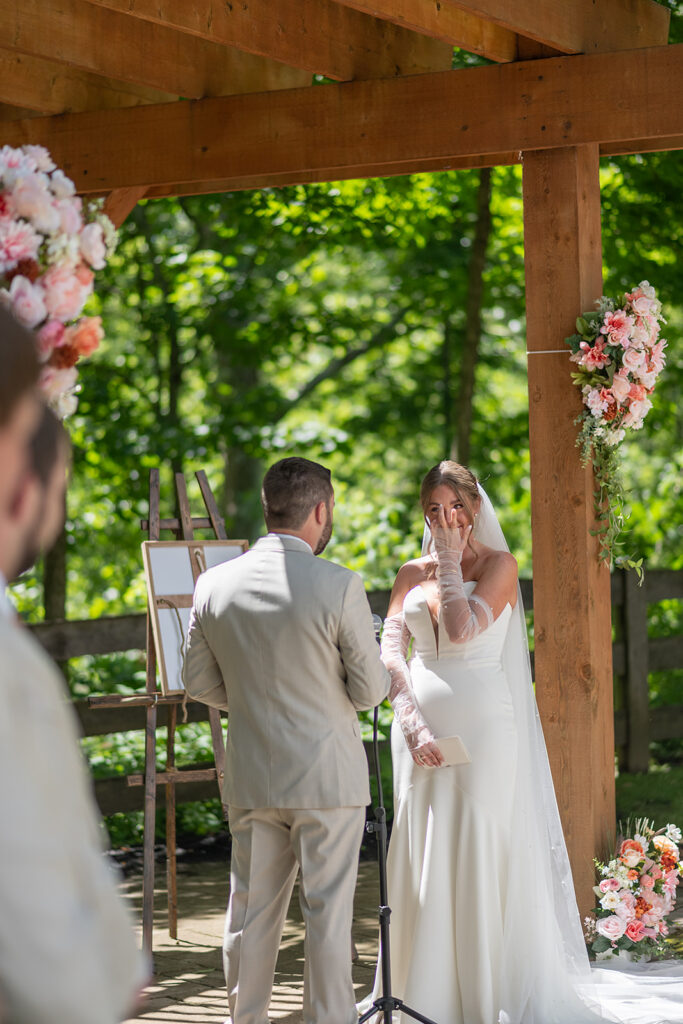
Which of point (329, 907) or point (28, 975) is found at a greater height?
point (28, 975)

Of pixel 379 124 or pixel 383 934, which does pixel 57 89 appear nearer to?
pixel 379 124

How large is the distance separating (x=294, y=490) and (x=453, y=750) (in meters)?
1.17

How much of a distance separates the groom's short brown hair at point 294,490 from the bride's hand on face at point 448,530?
776 mm

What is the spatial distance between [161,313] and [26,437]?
9.17 meters

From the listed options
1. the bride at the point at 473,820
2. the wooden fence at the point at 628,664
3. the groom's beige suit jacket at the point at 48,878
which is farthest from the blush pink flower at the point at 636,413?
the groom's beige suit jacket at the point at 48,878

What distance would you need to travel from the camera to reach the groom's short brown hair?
3.69m

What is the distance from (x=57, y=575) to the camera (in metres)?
8.70

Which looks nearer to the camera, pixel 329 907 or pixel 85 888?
pixel 85 888

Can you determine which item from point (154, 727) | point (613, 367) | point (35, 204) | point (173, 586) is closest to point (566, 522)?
point (613, 367)

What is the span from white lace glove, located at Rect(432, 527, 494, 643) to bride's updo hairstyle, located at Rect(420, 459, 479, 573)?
0.13 m

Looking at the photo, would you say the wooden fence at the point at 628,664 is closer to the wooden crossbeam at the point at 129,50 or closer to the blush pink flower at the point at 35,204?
the wooden crossbeam at the point at 129,50

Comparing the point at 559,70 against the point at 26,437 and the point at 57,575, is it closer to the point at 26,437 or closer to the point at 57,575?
the point at 26,437

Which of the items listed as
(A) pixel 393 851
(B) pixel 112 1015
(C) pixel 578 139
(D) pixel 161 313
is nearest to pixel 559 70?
(C) pixel 578 139

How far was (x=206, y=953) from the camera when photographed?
5340mm
